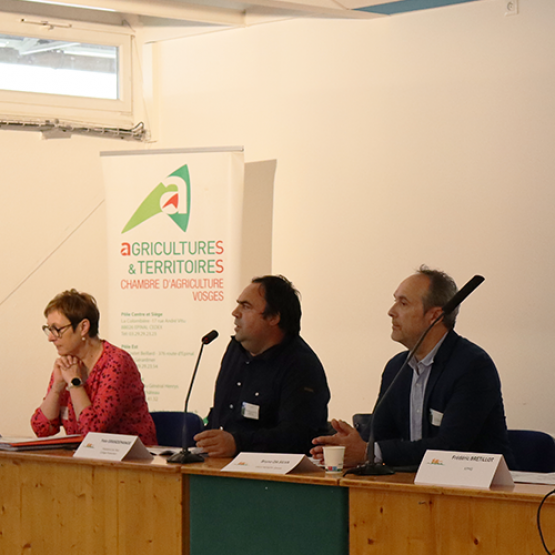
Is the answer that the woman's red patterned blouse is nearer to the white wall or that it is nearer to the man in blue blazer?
the man in blue blazer

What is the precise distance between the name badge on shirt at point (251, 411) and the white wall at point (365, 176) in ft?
5.61

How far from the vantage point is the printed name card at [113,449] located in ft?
7.90

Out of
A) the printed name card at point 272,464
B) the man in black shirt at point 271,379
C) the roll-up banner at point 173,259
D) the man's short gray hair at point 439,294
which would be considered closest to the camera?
the printed name card at point 272,464

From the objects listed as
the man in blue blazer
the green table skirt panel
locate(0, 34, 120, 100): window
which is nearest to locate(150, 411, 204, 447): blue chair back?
the man in blue blazer

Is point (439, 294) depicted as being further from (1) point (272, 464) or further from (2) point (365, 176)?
Result: (2) point (365, 176)

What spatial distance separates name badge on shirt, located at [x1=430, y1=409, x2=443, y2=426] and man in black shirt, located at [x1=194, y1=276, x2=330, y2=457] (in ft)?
1.45

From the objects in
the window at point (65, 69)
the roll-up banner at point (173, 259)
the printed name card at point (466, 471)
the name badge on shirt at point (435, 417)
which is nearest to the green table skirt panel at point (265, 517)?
the printed name card at point (466, 471)

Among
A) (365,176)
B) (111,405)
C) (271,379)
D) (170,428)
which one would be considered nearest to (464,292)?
(271,379)

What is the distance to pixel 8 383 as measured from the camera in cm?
483

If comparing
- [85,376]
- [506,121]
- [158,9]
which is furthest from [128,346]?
[506,121]

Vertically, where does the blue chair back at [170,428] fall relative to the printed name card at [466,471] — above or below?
below

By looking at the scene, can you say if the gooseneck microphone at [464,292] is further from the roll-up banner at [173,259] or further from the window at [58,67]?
the window at [58,67]

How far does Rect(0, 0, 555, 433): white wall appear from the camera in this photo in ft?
13.2

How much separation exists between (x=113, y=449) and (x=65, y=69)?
11.1 ft
